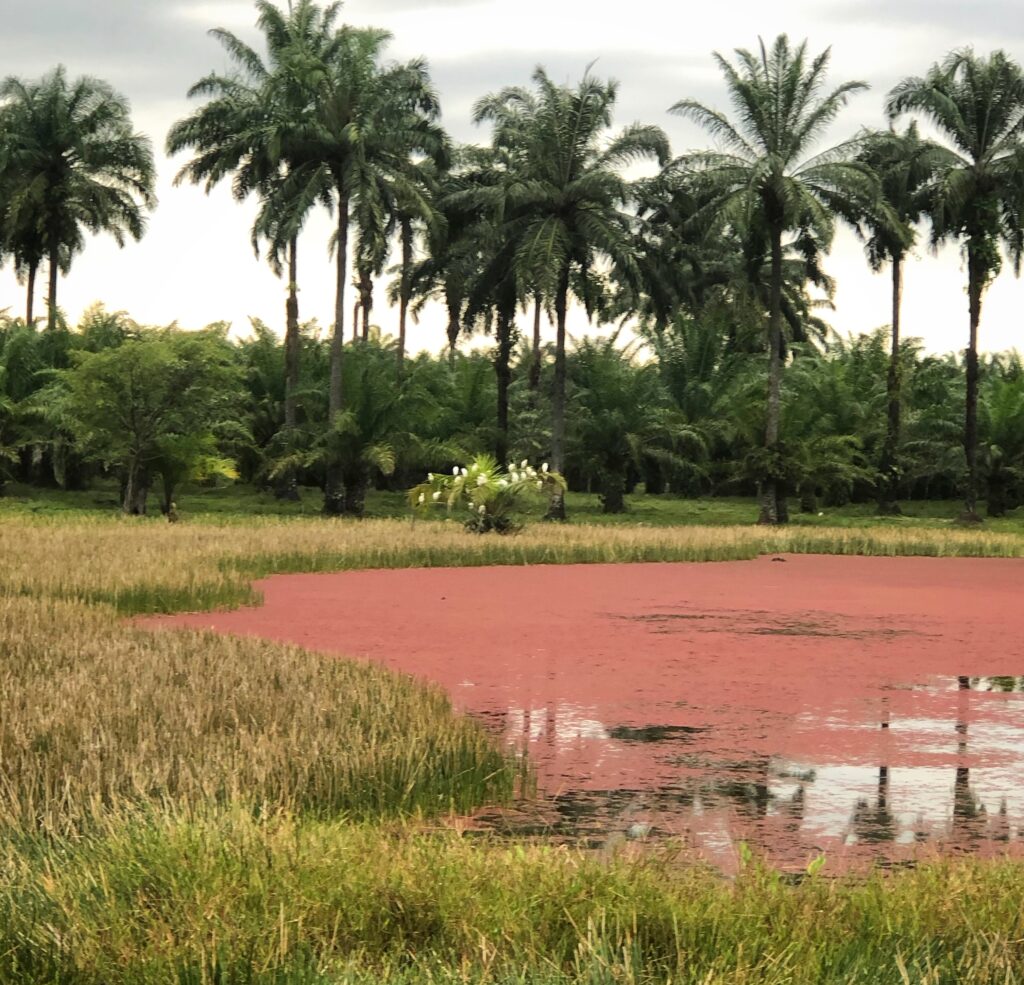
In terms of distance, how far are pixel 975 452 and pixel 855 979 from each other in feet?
121

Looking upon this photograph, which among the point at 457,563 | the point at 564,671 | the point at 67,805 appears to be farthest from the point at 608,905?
the point at 457,563

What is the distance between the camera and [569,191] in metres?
38.2

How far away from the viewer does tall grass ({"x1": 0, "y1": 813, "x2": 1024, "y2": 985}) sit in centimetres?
455

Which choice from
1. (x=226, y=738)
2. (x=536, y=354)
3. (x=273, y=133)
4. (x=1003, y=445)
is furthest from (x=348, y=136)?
(x=226, y=738)

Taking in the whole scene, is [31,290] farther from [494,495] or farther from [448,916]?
[448,916]

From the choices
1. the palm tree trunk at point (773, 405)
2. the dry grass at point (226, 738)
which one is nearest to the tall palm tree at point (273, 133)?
the palm tree trunk at point (773, 405)

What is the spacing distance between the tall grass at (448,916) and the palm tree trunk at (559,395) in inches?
1268

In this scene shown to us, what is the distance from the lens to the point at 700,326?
50812 millimetres

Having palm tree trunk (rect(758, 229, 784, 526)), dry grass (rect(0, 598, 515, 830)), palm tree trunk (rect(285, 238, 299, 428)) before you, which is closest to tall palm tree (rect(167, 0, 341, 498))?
palm tree trunk (rect(285, 238, 299, 428))

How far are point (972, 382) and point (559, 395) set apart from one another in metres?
10.0

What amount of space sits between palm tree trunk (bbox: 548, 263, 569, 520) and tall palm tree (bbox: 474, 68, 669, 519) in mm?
24

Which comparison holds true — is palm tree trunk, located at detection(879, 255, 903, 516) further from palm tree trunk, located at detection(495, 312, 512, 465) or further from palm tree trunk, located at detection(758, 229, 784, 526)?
palm tree trunk, located at detection(495, 312, 512, 465)

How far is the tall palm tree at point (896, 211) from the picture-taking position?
40562 mm

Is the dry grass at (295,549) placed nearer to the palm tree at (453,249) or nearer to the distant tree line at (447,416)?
the distant tree line at (447,416)
